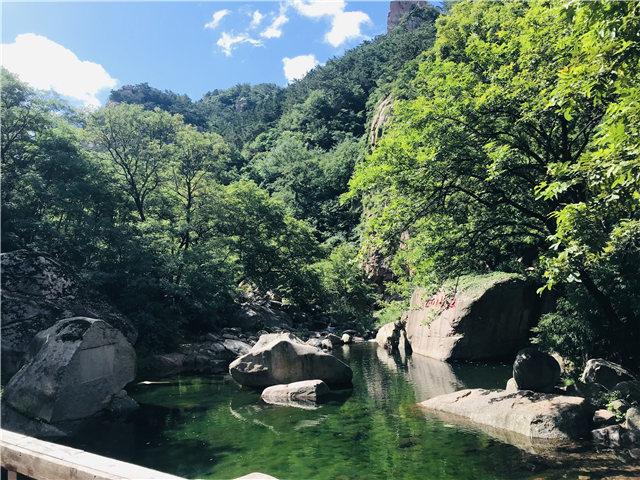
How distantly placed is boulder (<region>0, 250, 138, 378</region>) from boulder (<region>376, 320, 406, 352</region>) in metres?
15.7

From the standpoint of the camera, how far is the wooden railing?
3.53 m

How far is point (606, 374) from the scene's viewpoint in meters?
13.4

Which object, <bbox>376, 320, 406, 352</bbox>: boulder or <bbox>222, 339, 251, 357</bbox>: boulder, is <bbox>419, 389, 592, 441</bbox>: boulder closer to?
<bbox>222, 339, 251, 357</bbox>: boulder

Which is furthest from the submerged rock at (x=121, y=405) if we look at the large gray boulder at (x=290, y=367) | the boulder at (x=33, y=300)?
the large gray boulder at (x=290, y=367)

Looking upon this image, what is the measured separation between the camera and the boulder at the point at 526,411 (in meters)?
10.5

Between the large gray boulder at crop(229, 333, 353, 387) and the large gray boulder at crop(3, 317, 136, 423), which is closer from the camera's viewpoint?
the large gray boulder at crop(3, 317, 136, 423)

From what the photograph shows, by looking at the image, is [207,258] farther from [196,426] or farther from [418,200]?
[418,200]

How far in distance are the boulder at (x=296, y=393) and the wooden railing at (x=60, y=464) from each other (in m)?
11.0

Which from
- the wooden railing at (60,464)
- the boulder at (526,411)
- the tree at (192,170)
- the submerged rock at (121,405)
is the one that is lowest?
the boulder at (526,411)

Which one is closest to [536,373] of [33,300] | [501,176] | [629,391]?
[629,391]

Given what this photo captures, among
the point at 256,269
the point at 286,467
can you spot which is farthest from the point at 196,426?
the point at 256,269

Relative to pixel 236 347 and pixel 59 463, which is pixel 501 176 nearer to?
pixel 59 463

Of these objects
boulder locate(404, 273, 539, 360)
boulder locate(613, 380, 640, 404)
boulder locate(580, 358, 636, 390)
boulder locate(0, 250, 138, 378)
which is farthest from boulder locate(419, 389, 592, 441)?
boulder locate(0, 250, 138, 378)

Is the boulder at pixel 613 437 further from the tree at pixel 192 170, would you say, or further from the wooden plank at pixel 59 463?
the tree at pixel 192 170
